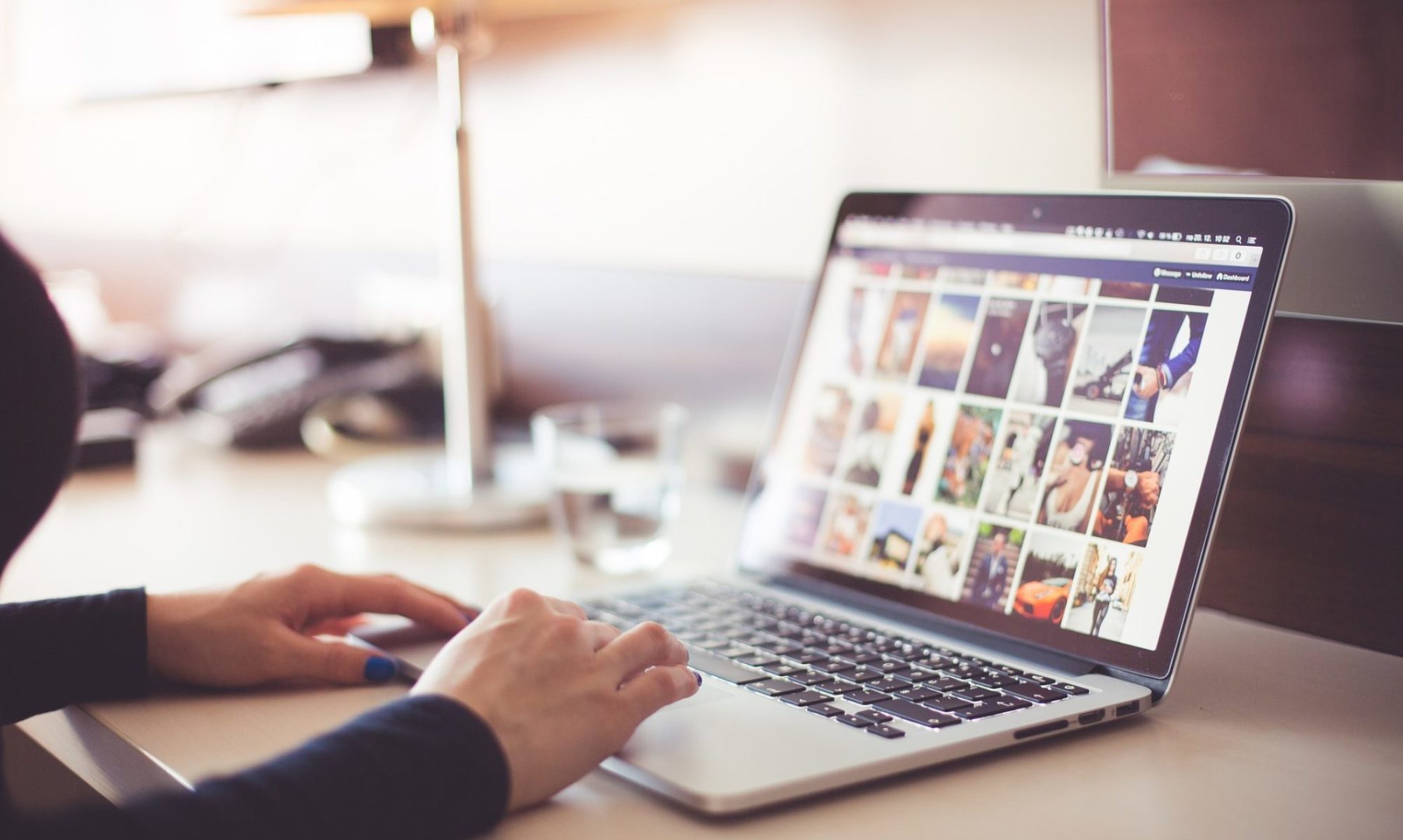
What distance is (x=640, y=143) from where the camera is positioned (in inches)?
57.4

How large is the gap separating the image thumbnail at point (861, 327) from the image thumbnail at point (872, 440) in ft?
0.12

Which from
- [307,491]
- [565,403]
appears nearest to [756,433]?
[565,403]

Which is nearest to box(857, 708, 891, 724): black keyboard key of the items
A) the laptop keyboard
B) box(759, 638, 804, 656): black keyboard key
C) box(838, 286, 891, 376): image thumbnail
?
the laptop keyboard

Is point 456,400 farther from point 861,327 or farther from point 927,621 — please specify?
point 927,621

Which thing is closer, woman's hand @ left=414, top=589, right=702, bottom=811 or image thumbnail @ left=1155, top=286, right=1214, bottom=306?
woman's hand @ left=414, top=589, right=702, bottom=811

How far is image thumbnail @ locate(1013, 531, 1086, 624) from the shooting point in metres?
0.74

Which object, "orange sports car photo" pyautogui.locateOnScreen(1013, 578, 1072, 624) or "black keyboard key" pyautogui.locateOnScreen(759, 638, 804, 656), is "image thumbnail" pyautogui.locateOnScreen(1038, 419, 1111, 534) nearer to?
"orange sports car photo" pyautogui.locateOnScreen(1013, 578, 1072, 624)

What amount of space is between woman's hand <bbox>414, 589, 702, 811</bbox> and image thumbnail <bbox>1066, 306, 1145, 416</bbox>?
29 centimetres

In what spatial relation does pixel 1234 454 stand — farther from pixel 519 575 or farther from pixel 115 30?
pixel 115 30

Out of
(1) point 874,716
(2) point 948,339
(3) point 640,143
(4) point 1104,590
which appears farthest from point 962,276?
(3) point 640,143

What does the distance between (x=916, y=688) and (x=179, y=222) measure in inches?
81.8

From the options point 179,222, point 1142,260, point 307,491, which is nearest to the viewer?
point 1142,260

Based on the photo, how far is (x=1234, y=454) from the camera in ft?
2.26

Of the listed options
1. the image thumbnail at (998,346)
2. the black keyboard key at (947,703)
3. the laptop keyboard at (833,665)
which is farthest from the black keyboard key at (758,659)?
the image thumbnail at (998,346)
